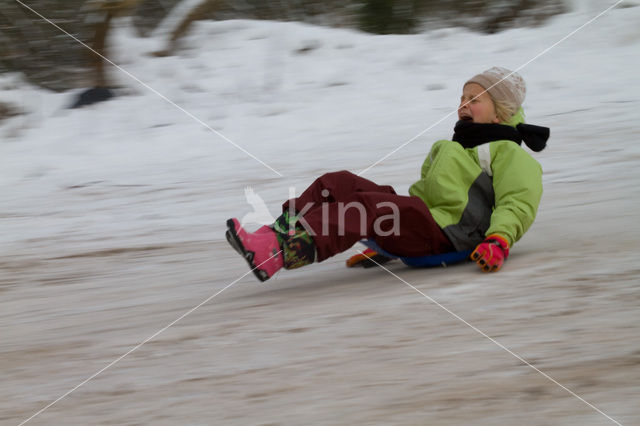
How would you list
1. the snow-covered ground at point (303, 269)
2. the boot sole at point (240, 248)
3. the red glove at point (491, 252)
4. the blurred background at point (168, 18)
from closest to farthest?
1. the snow-covered ground at point (303, 269)
2. the boot sole at point (240, 248)
3. the red glove at point (491, 252)
4. the blurred background at point (168, 18)

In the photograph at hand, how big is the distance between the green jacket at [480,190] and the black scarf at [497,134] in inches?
1.6

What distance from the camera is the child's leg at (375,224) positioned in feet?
7.89

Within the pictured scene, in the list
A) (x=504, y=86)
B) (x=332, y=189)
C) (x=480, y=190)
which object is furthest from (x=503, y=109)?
(x=332, y=189)

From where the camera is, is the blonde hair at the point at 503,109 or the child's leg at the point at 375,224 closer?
the child's leg at the point at 375,224

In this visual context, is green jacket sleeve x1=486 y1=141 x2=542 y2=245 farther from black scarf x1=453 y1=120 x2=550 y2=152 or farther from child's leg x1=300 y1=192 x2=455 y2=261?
child's leg x1=300 y1=192 x2=455 y2=261

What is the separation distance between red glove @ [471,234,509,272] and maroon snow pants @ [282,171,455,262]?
0.18m

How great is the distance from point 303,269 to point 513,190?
41.1 inches

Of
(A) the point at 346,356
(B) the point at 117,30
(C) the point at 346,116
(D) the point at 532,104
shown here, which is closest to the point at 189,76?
(B) the point at 117,30

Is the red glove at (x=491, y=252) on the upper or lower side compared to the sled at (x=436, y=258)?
upper

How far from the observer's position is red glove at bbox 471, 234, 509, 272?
246 cm

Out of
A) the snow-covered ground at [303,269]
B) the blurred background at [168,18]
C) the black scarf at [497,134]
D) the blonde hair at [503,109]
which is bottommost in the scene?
the snow-covered ground at [303,269]

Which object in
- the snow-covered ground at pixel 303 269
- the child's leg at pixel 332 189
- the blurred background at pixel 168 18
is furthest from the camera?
the blurred background at pixel 168 18

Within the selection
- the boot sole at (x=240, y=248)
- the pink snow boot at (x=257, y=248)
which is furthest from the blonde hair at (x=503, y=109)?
the boot sole at (x=240, y=248)

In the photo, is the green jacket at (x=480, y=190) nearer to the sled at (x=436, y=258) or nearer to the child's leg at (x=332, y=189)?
the sled at (x=436, y=258)
